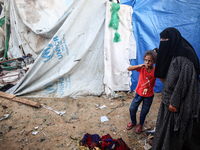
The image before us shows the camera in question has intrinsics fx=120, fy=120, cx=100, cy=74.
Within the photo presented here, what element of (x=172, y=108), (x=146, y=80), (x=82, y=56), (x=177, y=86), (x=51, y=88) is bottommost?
(x=51, y=88)

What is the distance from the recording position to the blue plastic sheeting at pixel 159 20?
2.79m

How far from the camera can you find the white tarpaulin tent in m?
3.05

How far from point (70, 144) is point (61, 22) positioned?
283cm

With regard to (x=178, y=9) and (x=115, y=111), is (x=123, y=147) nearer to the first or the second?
(x=115, y=111)

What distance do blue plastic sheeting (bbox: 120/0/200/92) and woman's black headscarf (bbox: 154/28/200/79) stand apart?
2048mm

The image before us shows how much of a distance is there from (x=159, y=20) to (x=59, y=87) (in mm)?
3151

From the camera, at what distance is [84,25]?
3.12m

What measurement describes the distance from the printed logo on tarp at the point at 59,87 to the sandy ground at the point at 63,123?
255 millimetres

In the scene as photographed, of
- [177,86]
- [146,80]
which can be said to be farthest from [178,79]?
[146,80]

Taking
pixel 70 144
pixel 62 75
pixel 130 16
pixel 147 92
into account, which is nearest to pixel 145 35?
pixel 130 16

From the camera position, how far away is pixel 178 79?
48.1 inches

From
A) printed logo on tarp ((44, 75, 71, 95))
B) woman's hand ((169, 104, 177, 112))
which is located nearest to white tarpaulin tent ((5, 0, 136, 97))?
printed logo on tarp ((44, 75, 71, 95))

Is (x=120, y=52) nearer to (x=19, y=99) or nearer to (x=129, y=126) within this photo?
(x=129, y=126)

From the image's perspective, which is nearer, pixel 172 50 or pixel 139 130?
pixel 172 50
